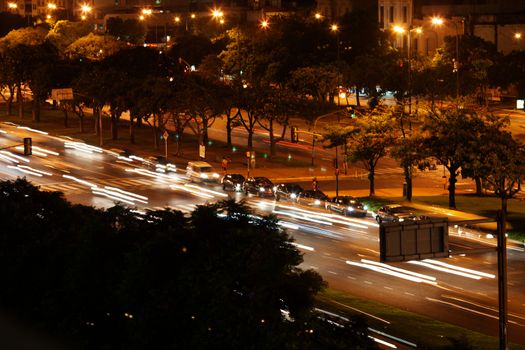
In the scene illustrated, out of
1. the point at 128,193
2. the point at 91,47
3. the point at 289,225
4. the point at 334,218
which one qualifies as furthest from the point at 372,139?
the point at 91,47

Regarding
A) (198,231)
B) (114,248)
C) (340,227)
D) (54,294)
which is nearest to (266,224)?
(198,231)

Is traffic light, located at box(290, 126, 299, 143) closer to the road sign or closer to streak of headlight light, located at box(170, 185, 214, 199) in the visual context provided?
the road sign

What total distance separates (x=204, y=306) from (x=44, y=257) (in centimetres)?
823

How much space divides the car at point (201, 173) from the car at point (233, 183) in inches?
90.8

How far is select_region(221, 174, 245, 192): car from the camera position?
71.4 metres

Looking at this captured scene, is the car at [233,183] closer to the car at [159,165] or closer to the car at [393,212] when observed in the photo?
the car at [159,165]

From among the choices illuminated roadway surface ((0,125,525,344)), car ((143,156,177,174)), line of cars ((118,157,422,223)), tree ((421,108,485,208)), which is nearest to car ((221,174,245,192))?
line of cars ((118,157,422,223))

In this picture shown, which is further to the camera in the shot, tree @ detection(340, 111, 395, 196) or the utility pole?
tree @ detection(340, 111, 395, 196)

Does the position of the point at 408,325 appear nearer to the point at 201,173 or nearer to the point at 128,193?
the point at 128,193

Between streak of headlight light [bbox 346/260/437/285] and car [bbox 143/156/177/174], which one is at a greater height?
car [bbox 143/156/177/174]

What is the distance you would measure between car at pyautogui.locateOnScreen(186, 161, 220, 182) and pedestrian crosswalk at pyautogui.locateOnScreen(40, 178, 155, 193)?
2.54 m

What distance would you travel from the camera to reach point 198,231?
30109mm

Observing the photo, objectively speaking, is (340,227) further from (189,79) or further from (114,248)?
(189,79)

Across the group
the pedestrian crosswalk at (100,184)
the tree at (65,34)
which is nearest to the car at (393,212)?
the pedestrian crosswalk at (100,184)
